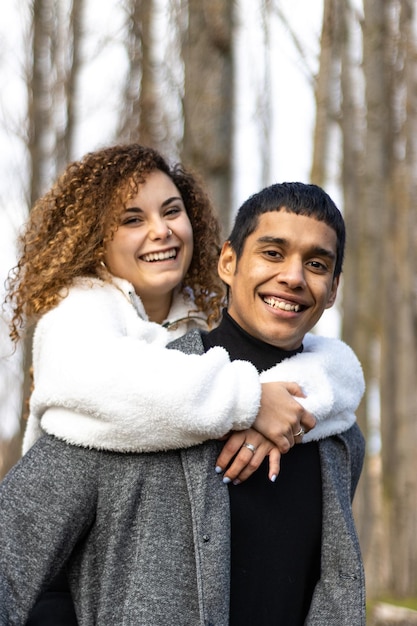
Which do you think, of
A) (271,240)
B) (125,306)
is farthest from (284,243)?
(125,306)

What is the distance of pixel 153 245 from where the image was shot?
10.2ft

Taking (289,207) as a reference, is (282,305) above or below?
below

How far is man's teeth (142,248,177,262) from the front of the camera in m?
3.13

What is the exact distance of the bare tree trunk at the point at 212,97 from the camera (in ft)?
17.0

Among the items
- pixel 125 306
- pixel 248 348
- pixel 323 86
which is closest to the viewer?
pixel 248 348

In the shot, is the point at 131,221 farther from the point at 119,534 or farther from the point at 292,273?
the point at 119,534

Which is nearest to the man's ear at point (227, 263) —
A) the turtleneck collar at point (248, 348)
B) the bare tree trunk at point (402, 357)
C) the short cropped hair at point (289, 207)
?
the short cropped hair at point (289, 207)

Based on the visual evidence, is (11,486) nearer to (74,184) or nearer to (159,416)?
(159,416)

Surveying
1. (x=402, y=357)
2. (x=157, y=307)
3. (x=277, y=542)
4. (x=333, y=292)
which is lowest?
(x=402, y=357)

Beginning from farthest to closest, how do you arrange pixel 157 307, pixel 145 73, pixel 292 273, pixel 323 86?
pixel 145 73, pixel 323 86, pixel 157 307, pixel 292 273

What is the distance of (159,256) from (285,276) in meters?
0.86

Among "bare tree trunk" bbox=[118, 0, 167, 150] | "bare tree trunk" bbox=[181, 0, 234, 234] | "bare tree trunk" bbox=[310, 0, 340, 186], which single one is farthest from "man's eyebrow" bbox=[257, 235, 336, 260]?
"bare tree trunk" bbox=[118, 0, 167, 150]

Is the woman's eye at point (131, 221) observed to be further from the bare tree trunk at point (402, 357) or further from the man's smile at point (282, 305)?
the bare tree trunk at point (402, 357)

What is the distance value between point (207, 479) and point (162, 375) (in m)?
0.26
